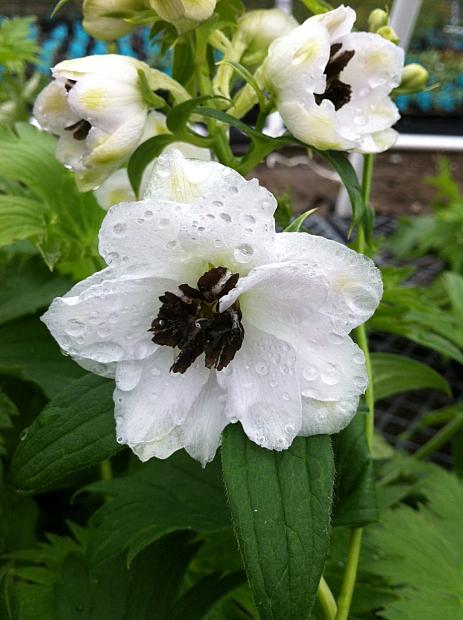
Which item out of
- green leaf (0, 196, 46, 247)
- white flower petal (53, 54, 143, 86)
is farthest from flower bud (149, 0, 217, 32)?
green leaf (0, 196, 46, 247)

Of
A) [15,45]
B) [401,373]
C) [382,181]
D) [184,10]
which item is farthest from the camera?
[382,181]

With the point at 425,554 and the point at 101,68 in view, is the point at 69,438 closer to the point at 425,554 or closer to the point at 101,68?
the point at 101,68

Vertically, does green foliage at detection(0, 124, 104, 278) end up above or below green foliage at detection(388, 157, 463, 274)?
above

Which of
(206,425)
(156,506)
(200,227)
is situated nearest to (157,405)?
(206,425)

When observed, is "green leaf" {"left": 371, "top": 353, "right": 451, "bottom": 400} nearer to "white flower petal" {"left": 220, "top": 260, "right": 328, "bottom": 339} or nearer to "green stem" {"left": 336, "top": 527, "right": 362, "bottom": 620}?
"green stem" {"left": 336, "top": 527, "right": 362, "bottom": 620}

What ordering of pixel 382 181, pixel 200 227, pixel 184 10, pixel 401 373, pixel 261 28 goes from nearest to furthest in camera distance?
pixel 200 227, pixel 184 10, pixel 261 28, pixel 401 373, pixel 382 181

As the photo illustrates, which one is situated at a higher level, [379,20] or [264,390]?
[379,20]

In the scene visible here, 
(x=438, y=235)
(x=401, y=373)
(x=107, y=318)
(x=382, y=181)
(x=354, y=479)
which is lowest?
(x=382, y=181)
